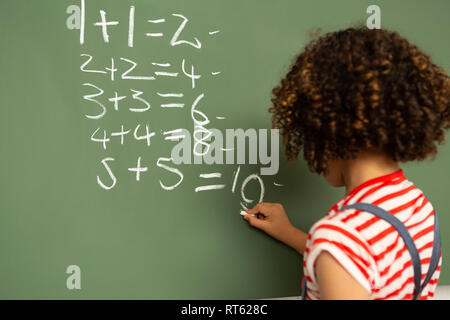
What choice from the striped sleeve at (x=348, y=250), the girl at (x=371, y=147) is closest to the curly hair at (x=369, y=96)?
the girl at (x=371, y=147)

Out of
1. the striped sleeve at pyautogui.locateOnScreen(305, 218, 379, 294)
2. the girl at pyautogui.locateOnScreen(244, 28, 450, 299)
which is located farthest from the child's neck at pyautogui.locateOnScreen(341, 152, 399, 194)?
the striped sleeve at pyautogui.locateOnScreen(305, 218, 379, 294)

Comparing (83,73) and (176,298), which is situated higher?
(83,73)

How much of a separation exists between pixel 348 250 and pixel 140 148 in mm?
409

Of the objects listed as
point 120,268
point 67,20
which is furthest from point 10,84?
point 120,268

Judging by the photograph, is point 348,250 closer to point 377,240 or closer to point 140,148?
point 377,240

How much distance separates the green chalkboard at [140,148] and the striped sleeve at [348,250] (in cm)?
28

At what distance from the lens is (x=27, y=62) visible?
675mm

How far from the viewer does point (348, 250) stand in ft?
1.67

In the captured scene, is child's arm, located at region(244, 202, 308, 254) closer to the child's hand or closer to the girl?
the child's hand

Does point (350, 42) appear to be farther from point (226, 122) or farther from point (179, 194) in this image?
point (179, 194)

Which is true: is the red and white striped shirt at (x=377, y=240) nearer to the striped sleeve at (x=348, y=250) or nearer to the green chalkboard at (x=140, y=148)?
the striped sleeve at (x=348, y=250)
